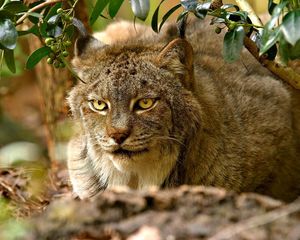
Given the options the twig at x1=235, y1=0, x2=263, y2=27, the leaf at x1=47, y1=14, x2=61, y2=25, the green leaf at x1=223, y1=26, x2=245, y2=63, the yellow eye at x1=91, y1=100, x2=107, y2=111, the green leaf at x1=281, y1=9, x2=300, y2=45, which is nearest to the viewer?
the green leaf at x1=281, y1=9, x2=300, y2=45

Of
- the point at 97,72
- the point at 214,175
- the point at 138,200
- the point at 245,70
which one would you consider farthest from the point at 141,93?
the point at 138,200

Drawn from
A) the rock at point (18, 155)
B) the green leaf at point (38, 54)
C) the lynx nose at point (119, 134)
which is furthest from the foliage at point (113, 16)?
the rock at point (18, 155)

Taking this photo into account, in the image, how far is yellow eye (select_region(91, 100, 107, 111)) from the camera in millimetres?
4895

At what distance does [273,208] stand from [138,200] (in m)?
0.57

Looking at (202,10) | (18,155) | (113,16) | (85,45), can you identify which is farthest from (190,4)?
(18,155)

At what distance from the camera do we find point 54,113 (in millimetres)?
7199

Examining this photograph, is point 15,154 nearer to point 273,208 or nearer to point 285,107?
point 285,107

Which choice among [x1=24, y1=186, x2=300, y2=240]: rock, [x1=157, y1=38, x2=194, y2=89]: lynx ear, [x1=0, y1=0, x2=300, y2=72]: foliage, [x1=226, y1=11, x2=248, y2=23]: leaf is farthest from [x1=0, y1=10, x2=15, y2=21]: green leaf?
[x1=24, y1=186, x2=300, y2=240]: rock

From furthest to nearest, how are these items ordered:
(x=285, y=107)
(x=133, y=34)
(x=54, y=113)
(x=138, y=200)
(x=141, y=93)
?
(x=54, y=113) → (x=133, y=34) → (x=285, y=107) → (x=141, y=93) → (x=138, y=200)

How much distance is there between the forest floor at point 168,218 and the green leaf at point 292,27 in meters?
0.85

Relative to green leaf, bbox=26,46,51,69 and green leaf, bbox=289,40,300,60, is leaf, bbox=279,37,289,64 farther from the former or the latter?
green leaf, bbox=26,46,51,69

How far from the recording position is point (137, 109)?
15.6 feet

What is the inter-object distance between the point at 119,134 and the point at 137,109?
10.5 inches

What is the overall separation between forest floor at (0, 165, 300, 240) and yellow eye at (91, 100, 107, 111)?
186 centimetres
